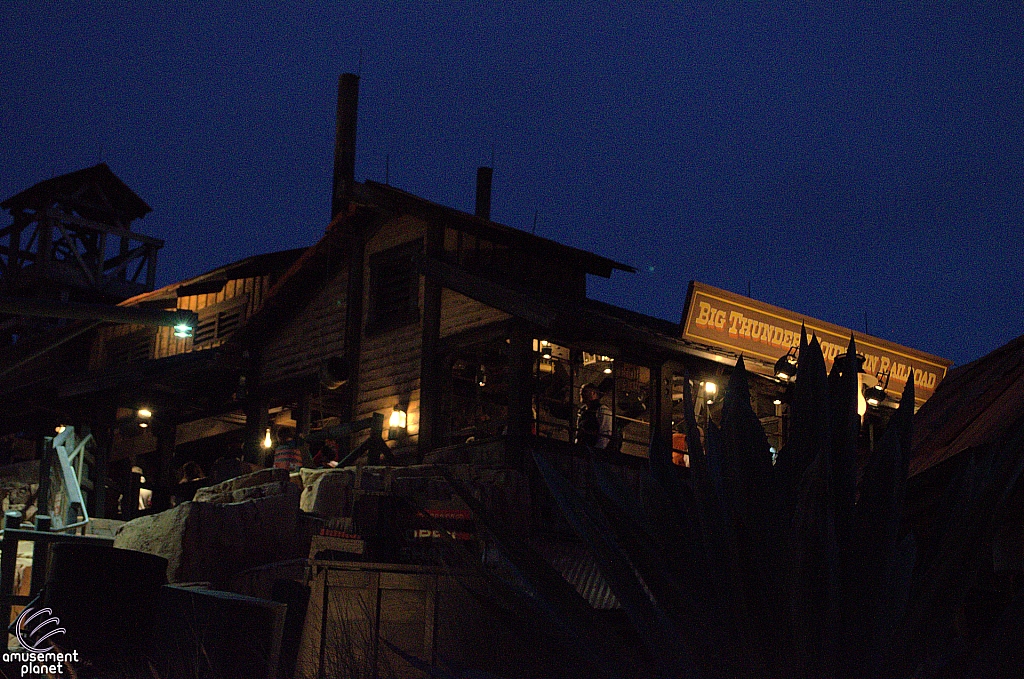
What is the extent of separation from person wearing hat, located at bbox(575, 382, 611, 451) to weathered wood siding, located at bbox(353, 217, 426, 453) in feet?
9.84

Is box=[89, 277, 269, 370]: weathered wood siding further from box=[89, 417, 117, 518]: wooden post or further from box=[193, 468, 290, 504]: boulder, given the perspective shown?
box=[193, 468, 290, 504]: boulder

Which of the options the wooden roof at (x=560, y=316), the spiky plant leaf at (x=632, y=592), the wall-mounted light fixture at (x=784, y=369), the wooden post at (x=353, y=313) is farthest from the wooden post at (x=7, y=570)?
the wooden post at (x=353, y=313)

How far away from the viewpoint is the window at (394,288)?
2002 centimetres

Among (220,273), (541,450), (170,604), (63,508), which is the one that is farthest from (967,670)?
(220,273)

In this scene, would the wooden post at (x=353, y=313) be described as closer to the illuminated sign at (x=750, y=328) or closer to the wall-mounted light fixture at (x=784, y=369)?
the illuminated sign at (x=750, y=328)

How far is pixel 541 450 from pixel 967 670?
511 inches

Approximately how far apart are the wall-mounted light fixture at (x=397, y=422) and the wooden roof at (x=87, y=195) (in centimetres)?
2044

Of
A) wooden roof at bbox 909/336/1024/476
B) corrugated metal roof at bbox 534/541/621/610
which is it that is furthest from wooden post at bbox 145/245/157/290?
wooden roof at bbox 909/336/1024/476

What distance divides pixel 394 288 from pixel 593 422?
5.23 m

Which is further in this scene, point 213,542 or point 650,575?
point 213,542

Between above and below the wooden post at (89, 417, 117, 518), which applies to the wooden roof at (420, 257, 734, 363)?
A: above

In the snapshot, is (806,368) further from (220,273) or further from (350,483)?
(220,273)

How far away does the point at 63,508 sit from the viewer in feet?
39.8

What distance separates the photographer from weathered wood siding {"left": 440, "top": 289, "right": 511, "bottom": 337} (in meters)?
18.0
